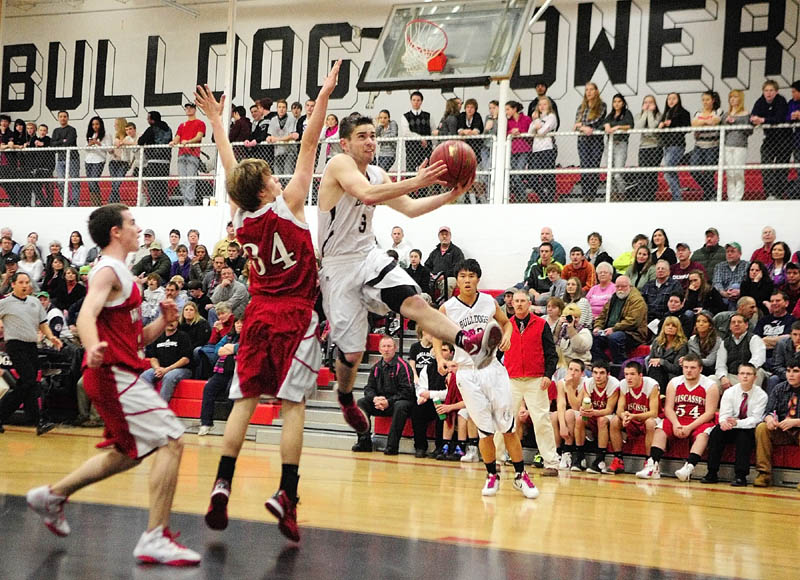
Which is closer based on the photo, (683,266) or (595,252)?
(683,266)

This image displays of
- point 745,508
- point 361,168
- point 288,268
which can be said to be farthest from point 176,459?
point 745,508

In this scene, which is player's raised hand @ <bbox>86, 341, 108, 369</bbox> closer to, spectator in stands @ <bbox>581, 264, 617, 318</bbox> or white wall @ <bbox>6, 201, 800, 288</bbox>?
spectator in stands @ <bbox>581, 264, 617, 318</bbox>

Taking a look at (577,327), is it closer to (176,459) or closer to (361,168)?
(361,168)

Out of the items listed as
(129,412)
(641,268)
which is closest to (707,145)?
(641,268)

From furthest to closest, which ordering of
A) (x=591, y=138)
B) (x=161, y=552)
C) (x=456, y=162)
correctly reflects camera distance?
1. (x=591, y=138)
2. (x=456, y=162)
3. (x=161, y=552)

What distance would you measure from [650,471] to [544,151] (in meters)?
6.25

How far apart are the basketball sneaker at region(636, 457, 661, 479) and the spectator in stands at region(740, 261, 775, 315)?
2615 millimetres

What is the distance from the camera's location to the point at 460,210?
1484 centimetres

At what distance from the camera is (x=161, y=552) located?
165 inches

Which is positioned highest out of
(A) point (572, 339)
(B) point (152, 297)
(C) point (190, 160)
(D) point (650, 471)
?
(C) point (190, 160)

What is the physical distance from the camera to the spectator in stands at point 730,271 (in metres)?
11.9

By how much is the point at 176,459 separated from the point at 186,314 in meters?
8.42

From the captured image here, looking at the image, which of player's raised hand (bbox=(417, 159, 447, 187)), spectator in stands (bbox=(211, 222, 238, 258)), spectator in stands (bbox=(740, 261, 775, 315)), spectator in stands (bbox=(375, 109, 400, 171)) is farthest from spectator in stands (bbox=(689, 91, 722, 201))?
player's raised hand (bbox=(417, 159, 447, 187))

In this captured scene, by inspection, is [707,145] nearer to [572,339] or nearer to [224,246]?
[572,339]
